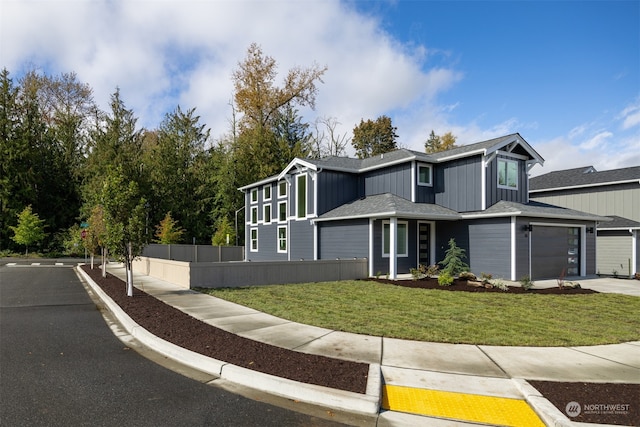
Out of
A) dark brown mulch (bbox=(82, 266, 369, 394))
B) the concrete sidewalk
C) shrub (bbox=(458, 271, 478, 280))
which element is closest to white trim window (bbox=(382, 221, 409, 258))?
shrub (bbox=(458, 271, 478, 280))

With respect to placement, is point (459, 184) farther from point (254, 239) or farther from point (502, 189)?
point (254, 239)

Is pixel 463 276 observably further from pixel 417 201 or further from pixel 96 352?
pixel 96 352

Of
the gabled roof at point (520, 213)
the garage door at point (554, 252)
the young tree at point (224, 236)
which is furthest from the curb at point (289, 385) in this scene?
the young tree at point (224, 236)

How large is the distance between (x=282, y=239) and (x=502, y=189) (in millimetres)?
13424

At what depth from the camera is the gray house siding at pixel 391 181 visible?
18812 millimetres

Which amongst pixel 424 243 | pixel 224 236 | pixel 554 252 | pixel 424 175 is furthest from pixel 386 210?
pixel 224 236

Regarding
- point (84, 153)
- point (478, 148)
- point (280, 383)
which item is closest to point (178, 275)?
point (280, 383)

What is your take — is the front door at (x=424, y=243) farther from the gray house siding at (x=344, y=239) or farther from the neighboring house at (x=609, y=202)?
the neighboring house at (x=609, y=202)

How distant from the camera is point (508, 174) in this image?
18.0 meters

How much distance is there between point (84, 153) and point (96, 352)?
46301 millimetres

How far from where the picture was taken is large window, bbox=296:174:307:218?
21812mm

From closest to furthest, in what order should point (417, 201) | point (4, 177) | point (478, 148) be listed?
1. point (478, 148)
2. point (417, 201)
3. point (4, 177)

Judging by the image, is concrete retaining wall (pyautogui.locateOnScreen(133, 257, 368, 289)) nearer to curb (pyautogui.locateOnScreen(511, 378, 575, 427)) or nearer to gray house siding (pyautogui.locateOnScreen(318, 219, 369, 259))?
Result: gray house siding (pyautogui.locateOnScreen(318, 219, 369, 259))

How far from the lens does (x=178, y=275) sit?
46.5ft
